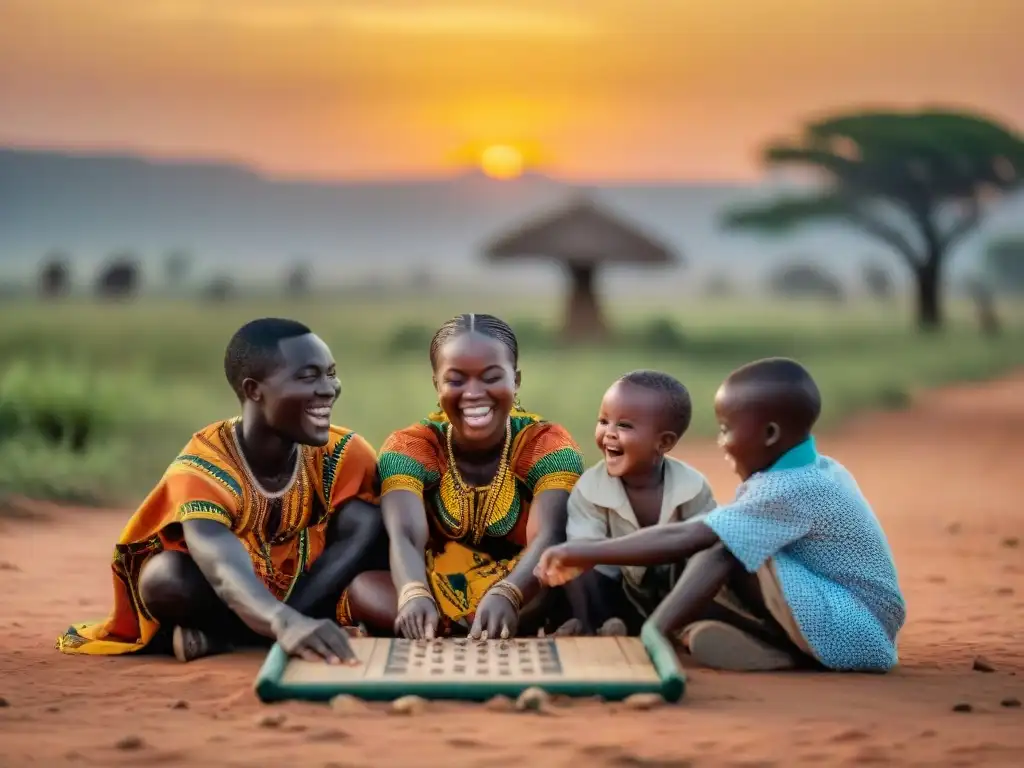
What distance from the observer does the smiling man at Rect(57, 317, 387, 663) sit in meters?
5.20

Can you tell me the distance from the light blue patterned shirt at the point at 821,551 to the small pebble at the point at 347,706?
4.06ft

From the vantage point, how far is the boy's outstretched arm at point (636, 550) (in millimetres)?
4938

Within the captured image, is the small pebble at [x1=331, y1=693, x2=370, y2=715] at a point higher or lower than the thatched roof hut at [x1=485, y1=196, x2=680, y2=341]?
lower

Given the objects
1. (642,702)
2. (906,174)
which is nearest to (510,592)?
(642,702)

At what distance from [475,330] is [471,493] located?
58 centimetres

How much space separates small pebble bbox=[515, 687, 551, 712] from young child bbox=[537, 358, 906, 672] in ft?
1.78

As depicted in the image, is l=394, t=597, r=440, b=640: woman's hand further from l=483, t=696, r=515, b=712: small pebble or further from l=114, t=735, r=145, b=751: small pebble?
l=114, t=735, r=145, b=751: small pebble

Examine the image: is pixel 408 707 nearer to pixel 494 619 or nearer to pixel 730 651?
pixel 494 619

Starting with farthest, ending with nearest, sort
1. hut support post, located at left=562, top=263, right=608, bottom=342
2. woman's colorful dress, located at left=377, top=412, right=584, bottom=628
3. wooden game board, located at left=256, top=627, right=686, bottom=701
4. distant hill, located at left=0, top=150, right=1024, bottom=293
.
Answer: distant hill, located at left=0, top=150, right=1024, bottom=293
hut support post, located at left=562, top=263, right=608, bottom=342
woman's colorful dress, located at left=377, top=412, right=584, bottom=628
wooden game board, located at left=256, top=627, right=686, bottom=701

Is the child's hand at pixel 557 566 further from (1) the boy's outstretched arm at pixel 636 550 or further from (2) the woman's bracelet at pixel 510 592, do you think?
(2) the woman's bracelet at pixel 510 592

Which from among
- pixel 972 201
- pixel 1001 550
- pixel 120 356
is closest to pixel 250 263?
pixel 972 201

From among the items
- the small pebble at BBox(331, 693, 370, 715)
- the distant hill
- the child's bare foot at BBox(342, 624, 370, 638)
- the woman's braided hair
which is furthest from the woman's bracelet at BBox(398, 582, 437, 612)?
the distant hill

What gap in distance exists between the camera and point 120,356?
24.0 m

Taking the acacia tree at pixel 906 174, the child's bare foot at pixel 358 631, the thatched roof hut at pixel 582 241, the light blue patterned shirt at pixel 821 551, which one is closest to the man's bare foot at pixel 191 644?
the child's bare foot at pixel 358 631
